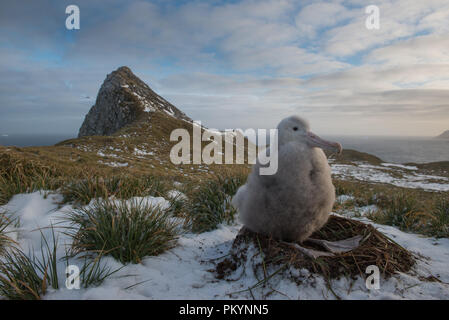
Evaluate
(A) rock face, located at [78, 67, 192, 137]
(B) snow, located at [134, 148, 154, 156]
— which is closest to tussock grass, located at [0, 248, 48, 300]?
(B) snow, located at [134, 148, 154, 156]

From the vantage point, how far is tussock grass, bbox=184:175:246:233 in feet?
13.6

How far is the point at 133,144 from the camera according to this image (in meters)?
28.4

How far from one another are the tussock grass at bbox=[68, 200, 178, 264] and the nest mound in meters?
0.83

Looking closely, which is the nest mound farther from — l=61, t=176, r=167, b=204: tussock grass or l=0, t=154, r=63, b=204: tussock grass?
l=0, t=154, r=63, b=204: tussock grass

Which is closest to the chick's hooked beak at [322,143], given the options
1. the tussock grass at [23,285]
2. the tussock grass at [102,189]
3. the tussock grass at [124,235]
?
the tussock grass at [124,235]

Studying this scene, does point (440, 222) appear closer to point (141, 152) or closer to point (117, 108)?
point (141, 152)

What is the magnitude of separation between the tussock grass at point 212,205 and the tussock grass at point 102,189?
3.26ft

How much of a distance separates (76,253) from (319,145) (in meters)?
2.85

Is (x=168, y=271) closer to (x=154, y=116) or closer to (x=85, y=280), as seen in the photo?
(x=85, y=280)

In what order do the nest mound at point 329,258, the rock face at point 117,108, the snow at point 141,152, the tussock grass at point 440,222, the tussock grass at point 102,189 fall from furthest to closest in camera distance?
the rock face at point 117,108
the snow at point 141,152
the tussock grass at point 102,189
the tussock grass at point 440,222
the nest mound at point 329,258

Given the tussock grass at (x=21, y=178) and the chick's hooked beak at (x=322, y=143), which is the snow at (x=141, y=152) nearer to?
the tussock grass at (x=21, y=178)

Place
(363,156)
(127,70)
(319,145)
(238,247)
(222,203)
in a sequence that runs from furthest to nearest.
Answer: (363,156) < (127,70) < (222,203) < (238,247) < (319,145)

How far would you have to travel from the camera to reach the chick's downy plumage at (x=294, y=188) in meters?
2.36

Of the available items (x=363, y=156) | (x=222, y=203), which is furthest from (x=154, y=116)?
(x=363, y=156)
